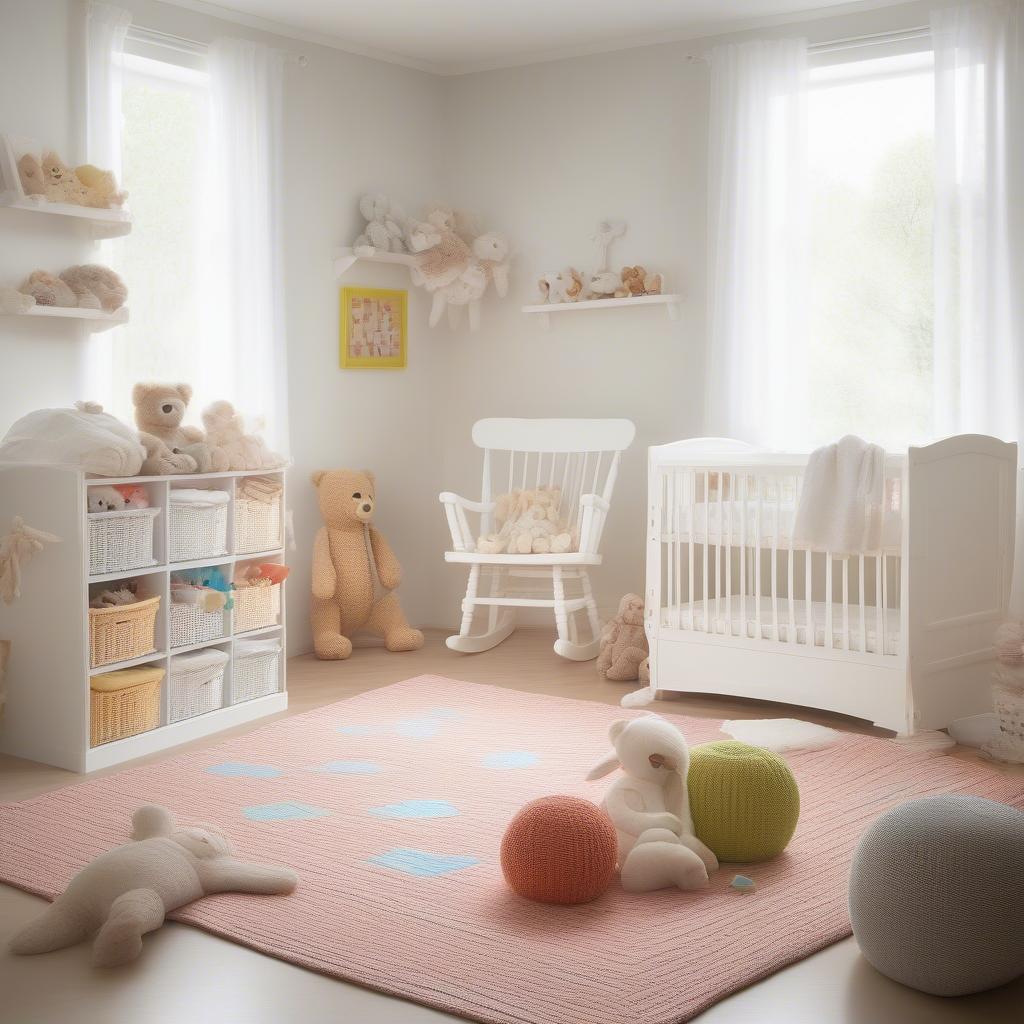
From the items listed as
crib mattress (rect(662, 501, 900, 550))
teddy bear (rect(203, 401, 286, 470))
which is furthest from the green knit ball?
→ teddy bear (rect(203, 401, 286, 470))

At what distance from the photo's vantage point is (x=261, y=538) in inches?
149

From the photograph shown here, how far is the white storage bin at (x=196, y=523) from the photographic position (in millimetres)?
3463

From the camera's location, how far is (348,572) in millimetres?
4621

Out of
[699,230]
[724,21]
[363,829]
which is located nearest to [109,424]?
[363,829]

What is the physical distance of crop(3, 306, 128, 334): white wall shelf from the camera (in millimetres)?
3523

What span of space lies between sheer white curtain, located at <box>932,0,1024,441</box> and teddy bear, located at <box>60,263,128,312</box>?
8.48ft

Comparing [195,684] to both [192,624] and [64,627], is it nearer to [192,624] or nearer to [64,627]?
[192,624]

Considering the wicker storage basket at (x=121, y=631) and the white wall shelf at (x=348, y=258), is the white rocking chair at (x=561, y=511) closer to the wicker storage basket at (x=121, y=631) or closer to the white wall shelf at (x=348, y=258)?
the white wall shelf at (x=348, y=258)

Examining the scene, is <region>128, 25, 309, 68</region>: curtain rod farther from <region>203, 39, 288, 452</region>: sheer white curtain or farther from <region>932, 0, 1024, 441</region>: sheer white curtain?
<region>932, 0, 1024, 441</region>: sheer white curtain

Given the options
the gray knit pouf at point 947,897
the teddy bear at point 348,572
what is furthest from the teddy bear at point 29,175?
the gray knit pouf at point 947,897

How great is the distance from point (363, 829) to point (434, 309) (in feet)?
9.32

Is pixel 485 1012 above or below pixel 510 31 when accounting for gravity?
below

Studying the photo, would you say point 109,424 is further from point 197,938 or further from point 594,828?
point 594,828

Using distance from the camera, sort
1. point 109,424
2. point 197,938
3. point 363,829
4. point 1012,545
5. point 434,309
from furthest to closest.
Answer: point 434,309 < point 1012,545 < point 109,424 < point 363,829 < point 197,938
